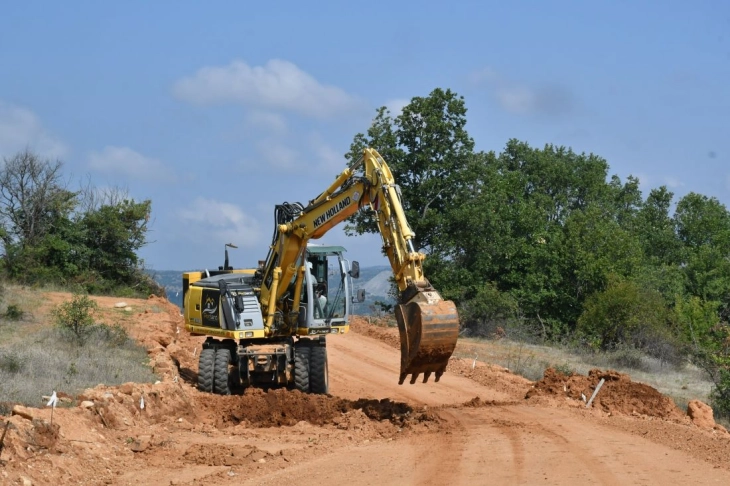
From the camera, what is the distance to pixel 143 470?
13.3 metres

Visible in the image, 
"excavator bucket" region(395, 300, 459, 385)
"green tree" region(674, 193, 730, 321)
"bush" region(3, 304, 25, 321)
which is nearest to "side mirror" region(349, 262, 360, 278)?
"excavator bucket" region(395, 300, 459, 385)

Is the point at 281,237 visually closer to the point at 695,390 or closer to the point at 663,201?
the point at 695,390

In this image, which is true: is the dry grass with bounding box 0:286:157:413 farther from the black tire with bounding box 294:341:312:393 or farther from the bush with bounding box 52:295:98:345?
the black tire with bounding box 294:341:312:393

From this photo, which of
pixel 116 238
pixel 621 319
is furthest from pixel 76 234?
pixel 621 319

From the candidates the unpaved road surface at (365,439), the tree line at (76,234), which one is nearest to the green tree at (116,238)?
the tree line at (76,234)

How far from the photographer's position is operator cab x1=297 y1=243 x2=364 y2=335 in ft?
66.3

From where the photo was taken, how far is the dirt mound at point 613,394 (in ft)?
60.5

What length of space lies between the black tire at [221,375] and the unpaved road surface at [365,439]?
47 centimetres

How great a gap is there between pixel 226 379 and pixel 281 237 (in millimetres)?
3284

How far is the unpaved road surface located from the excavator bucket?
1.27 meters

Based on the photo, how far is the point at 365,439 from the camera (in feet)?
50.3

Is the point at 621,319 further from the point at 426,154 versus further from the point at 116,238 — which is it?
the point at 116,238

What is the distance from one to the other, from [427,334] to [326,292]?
6712mm

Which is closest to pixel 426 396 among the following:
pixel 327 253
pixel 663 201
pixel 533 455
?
pixel 327 253
